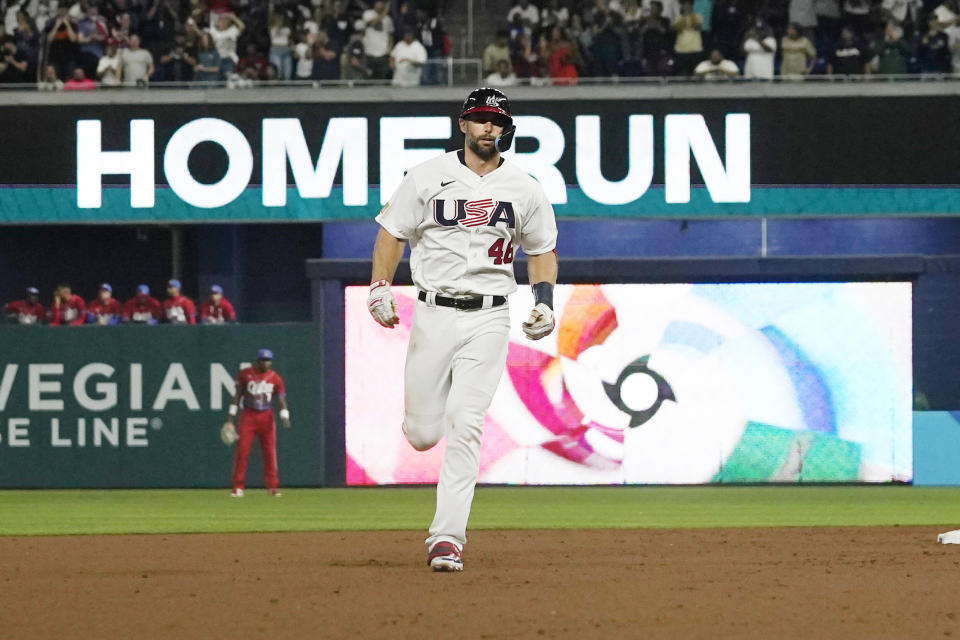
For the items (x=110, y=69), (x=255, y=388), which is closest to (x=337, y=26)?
(x=110, y=69)

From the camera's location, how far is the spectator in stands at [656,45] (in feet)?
69.7

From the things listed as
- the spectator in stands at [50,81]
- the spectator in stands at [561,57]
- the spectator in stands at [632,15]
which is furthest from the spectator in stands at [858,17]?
the spectator in stands at [50,81]

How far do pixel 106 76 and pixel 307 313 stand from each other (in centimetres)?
552

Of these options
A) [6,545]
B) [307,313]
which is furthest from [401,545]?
[307,313]

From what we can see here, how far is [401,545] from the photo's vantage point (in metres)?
10.1

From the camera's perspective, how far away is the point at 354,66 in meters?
21.3

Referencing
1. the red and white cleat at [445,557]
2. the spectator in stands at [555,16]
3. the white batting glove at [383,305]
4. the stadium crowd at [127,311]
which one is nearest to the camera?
the red and white cleat at [445,557]

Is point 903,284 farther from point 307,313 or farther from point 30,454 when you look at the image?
point 30,454

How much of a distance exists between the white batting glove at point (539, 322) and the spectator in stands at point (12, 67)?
15251 mm

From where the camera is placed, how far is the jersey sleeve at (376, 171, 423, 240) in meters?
8.12

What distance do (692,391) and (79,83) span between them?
917cm

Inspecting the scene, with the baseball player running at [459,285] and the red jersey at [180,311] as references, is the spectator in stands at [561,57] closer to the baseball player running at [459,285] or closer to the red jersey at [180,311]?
the red jersey at [180,311]

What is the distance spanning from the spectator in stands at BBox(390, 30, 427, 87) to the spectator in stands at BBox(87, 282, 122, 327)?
197 inches

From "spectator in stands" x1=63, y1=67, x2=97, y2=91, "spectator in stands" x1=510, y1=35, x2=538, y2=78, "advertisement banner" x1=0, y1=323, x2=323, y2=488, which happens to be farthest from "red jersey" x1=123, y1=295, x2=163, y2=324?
"spectator in stands" x1=510, y1=35, x2=538, y2=78
